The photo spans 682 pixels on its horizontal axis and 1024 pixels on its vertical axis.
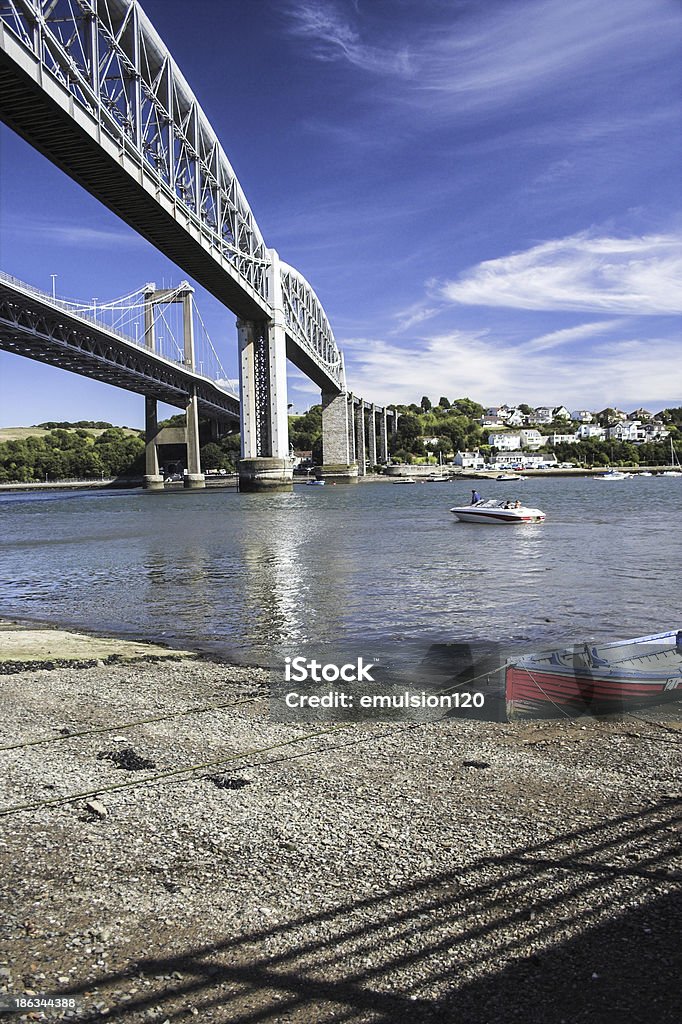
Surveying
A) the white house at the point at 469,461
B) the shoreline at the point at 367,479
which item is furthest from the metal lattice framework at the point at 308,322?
the white house at the point at 469,461

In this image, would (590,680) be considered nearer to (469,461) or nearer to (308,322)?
(308,322)

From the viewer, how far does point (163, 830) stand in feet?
14.8

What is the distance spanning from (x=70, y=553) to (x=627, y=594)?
1985 cm

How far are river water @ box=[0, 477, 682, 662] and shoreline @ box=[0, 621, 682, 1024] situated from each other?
15.4ft

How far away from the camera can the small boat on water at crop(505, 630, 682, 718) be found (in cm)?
691

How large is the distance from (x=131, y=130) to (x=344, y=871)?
4568 cm

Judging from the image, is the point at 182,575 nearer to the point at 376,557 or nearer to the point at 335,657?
the point at 376,557

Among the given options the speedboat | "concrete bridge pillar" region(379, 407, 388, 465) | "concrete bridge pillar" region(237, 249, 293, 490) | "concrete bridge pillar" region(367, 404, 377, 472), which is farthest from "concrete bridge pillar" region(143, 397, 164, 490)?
the speedboat

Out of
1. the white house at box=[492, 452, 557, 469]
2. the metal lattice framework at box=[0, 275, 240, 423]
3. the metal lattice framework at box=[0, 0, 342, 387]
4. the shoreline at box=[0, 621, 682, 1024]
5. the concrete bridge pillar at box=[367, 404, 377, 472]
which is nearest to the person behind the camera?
the shoreline at box=[0, 621, 682, 1024]

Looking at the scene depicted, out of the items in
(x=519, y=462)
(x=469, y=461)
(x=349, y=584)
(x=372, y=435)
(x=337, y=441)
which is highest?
(x=372, y=435)

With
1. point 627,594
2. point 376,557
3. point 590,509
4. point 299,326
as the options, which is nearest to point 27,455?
point 299,326

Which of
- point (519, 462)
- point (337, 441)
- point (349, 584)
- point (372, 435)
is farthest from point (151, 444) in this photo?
point (519, 462)

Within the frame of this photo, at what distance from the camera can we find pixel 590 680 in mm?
7086

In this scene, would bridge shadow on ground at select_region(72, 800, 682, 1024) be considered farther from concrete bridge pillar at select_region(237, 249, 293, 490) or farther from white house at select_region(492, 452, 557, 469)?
white house at select_region(492, 452, 557, 469)
